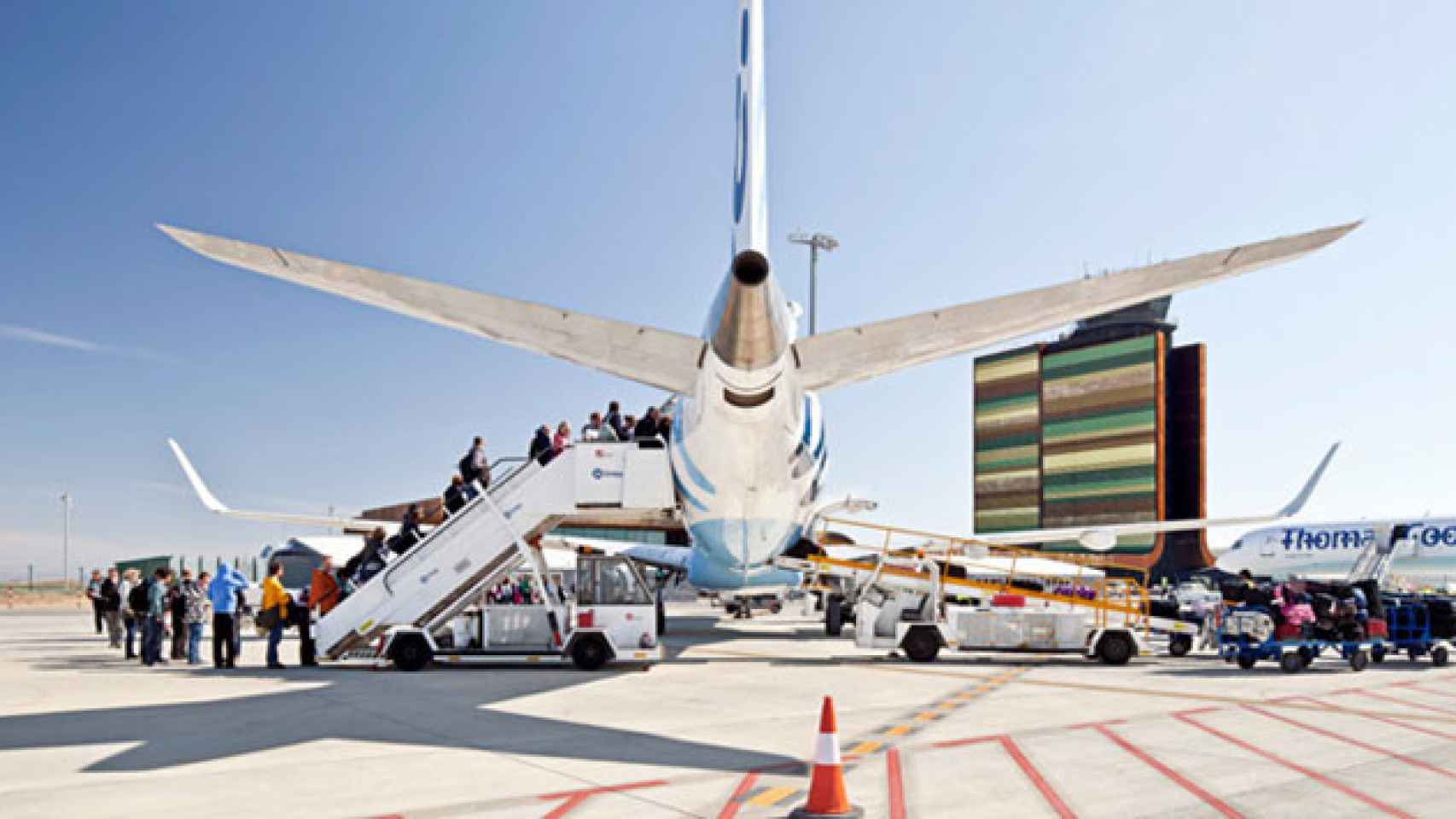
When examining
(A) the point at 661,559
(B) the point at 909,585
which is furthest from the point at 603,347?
(A) the point at 661,559

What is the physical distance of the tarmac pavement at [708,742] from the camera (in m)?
7.54

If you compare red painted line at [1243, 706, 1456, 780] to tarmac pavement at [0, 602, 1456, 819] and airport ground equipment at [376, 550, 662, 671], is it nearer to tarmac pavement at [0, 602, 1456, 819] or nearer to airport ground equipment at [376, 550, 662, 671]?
tarmac pavement at [0, 602, 1456, 819]

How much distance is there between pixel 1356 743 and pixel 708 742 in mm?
6527

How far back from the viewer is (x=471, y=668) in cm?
1753

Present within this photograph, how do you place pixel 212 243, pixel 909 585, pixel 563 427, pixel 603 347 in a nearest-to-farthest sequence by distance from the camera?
1. pixel 212 243
2. pixel 603 347
3. pixel 563 427
4. pixel 909 585

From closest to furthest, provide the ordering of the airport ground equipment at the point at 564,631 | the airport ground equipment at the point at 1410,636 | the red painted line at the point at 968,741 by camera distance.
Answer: the red painted line at the point at 968,741 < the airport ground equipment at the point at 564,631 < the airport ground equipment at the point at 1410,636

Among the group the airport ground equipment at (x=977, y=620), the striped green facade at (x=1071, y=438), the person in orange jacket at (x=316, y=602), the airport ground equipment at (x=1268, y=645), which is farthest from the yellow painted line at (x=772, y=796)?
the striped green facade at (x=1071, y=438)

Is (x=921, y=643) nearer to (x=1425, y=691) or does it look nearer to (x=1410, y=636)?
(x=1425, y=691)

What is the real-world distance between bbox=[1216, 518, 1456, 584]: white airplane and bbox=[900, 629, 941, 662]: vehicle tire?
34860 mm

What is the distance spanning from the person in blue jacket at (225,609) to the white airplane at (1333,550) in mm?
45534

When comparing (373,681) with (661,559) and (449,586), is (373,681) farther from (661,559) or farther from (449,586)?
(661,559)

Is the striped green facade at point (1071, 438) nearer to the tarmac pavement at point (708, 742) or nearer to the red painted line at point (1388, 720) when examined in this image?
the tarmac pavement at point (708, 742)

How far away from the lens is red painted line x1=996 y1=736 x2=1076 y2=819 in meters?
7.27

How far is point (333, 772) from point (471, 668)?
923cm
